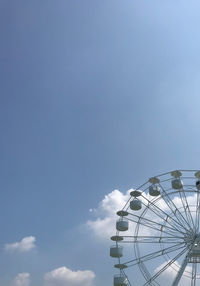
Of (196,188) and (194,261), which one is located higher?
(196,188)

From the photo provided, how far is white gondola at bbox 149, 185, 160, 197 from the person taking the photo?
39938 mm

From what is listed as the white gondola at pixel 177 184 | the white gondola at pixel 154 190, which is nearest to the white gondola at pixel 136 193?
the white gondola at pixel 154 190

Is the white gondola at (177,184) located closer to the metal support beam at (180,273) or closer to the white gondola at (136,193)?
the white gondola at (136,193)

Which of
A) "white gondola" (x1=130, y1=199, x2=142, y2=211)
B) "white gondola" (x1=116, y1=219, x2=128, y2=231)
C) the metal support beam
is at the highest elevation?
"white gondola" (x1=130, y1=199, x2=142, y2=211)

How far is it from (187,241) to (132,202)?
7.80 metres

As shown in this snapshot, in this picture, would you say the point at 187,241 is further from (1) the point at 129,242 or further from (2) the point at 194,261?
(1) the point at 129,242

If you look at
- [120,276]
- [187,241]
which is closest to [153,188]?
[187,241]

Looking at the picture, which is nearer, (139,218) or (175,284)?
(175,284)

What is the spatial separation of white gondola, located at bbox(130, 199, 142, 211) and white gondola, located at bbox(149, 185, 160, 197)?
5.72ft

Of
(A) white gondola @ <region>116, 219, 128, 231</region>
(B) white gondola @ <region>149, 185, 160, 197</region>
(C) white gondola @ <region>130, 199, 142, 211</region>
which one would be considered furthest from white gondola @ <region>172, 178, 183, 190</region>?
(A) white gondola @ <region>116, 219, 128, 231</region>

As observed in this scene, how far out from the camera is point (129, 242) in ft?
129

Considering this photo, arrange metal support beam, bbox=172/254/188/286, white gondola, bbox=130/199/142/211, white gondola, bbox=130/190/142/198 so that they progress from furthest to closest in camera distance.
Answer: white gondola, bbox=130/190/142/198 → white gondola, bbox=130/199/142/211 → metal support beam, bbox=172/254/188/286

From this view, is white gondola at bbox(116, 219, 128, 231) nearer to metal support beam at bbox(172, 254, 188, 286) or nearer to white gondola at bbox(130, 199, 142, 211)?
white gondola at bbox(130, 199, 142, 211)

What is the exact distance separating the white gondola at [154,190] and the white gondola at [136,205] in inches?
68.7
